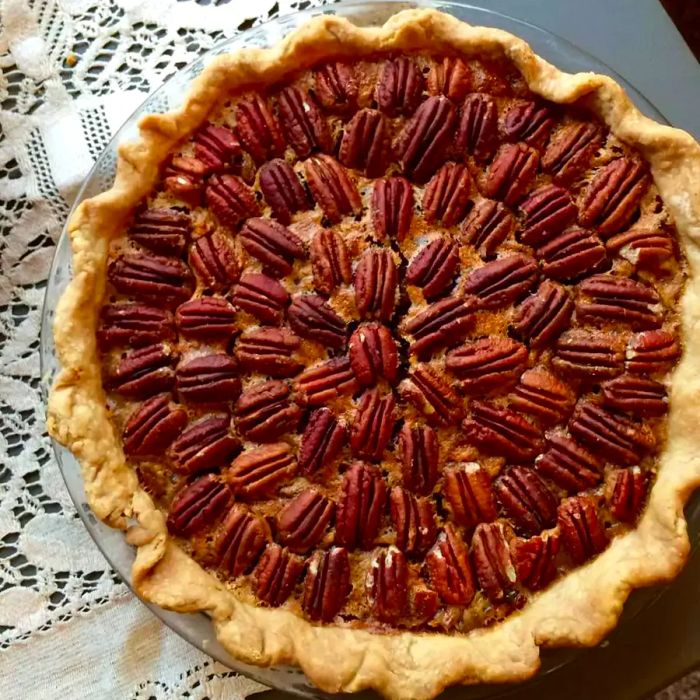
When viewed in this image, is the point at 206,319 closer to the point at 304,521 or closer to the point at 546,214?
the point at 304,521

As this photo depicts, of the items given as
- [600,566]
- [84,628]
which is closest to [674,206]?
[600,566]

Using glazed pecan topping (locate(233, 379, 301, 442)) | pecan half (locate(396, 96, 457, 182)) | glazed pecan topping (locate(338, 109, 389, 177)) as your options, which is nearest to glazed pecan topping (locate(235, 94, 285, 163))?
glazed pecan topping (locate(338, 109, 389, 177))

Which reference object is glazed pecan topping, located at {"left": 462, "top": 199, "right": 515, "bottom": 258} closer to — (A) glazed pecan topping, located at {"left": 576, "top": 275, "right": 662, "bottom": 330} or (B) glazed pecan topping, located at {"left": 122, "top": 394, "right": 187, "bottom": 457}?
(A) glazed pecan topping, located at {"left": 576, "top": 275, "right": 662, "bottom": 330}

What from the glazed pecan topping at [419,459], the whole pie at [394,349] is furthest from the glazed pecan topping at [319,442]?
the glazed pecan topping at [419,459]

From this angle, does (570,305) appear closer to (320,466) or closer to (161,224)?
(320,466)

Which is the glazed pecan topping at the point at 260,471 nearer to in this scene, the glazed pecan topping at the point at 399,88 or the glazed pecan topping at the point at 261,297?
the glazed pecan topping at the point at 261,297

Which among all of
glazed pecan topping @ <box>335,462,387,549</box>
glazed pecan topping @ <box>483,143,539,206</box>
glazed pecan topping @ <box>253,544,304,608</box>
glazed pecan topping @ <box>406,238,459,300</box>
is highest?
glazed pecan topping @ <box>483,143,539,206</box>
